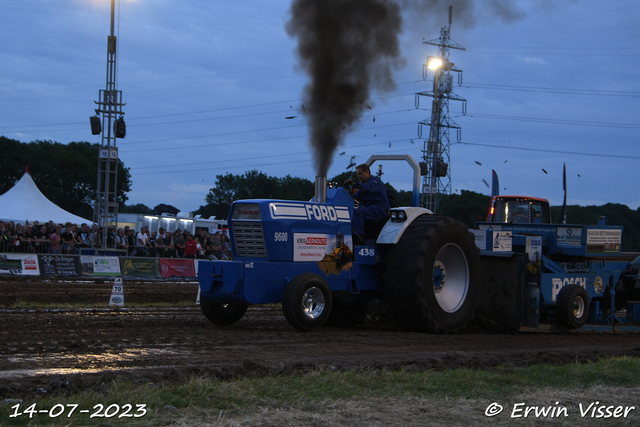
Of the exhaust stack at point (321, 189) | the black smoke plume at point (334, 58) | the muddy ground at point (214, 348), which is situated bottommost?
the muddy ground at point (214, 348)

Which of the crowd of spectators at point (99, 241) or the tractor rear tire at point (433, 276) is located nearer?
the tractor rear tire at point (433, 276)

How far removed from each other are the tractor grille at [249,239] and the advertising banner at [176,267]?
43.4 feet

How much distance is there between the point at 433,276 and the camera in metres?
9.55

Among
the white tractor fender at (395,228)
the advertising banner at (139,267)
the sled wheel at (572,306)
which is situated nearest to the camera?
the white tractor fender at (395,228)

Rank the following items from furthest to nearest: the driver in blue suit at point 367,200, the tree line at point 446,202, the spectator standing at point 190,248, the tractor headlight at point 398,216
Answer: the tree line at point 446,202 < the spectator standing at point 190,248 < the driver in blue suit at point 367,200 < the tractor headlight at point 398,216

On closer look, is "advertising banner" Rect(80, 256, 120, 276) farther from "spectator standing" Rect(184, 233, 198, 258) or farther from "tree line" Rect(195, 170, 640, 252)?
"tree line" Rect(195, 170, 640, 252)

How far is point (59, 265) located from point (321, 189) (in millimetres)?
12888

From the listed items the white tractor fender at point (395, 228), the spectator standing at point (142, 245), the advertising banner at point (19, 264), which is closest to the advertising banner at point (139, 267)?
the spectator standing at point (142, 245)

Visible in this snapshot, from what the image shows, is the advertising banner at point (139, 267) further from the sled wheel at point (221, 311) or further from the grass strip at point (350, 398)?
the grass strip at point (350, 398)

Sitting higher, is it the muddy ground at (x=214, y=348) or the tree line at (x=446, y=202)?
the tree line at (x=446, y=202)

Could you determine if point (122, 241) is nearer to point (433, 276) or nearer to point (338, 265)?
point (338, 265)

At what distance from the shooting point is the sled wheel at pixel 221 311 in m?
9.29

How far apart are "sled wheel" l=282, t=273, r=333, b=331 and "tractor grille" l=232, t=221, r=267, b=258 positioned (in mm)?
675

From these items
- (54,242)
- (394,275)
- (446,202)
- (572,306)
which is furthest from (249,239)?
(446,202)
